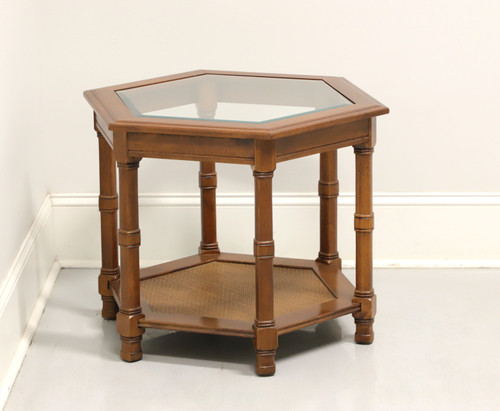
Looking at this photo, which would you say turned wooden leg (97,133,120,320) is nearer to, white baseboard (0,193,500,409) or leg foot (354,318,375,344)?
white baseboard (0,193,500,409)

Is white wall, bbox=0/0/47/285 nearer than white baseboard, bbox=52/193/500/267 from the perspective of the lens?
Yes

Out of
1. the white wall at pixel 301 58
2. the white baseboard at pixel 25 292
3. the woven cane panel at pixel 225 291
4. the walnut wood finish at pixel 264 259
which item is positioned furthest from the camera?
the white wall at pixel 301 58

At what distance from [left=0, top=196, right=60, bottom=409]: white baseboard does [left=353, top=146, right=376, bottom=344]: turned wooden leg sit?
1055 mm

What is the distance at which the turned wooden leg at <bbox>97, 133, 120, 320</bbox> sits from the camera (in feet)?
10.1

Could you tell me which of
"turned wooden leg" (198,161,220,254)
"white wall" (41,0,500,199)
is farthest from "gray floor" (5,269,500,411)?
"white wall" (41,0,500,199)

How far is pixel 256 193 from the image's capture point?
2.67 meters

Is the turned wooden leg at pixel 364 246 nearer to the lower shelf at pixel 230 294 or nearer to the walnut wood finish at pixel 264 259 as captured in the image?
the lower shelf at pixel 230 294

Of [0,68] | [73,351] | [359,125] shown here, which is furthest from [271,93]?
[73,351]

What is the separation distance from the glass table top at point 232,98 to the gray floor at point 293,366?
0.76m

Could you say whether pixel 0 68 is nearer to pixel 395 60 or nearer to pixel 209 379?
pixel 209 379

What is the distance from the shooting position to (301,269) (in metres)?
3.34

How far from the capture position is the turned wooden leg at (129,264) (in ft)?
9.12

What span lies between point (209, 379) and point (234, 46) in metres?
1.36

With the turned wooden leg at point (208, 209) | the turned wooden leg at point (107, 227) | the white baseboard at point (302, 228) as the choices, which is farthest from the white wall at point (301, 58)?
the turned wooden leg at point (107, 227)
